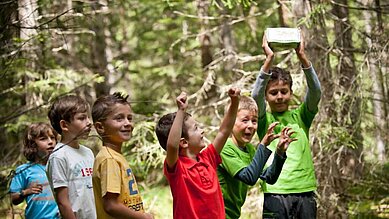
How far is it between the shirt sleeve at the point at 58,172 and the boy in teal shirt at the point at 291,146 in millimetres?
1692

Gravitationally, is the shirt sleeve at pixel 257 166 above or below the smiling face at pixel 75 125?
below

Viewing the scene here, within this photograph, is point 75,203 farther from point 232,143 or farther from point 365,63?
point 365,63

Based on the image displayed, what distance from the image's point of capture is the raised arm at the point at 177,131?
3.69 m

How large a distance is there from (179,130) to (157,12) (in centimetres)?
1465

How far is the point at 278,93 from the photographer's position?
5043 millimetres

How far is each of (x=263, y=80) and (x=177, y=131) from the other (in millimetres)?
1360

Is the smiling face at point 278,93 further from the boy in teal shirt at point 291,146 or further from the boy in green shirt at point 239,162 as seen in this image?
the boy in green shirt at point 239,162

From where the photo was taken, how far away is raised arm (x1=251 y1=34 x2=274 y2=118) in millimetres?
4797

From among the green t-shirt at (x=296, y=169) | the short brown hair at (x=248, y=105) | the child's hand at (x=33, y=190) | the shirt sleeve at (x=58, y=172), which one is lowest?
the green t-shirt at (x=296, y=169)

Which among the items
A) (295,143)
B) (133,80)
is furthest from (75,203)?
(133,80)

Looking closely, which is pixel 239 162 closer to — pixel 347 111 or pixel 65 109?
pixel 65 109

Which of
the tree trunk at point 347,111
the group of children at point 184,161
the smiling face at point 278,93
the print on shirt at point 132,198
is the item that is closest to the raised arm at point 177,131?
the group of children at point 184,161

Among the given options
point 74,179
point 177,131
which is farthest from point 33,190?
point 177,131

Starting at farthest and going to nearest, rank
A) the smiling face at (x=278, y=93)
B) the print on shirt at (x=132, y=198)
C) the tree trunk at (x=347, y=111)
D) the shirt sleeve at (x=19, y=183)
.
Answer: the tree trunk at (x=347, y=111) < the shirt sleeve at (x=19, y=183) < the smiling face at (x=278, y=93) < the print on shirt at (x=132, y=198)
